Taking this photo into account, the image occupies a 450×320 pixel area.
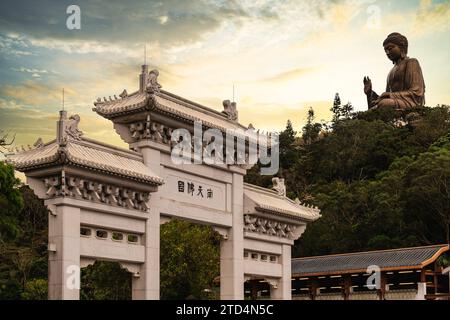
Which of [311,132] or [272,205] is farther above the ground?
[311,132]

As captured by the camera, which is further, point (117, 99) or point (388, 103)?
point (388, 103)

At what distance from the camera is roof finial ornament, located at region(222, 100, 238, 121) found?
23.4 m

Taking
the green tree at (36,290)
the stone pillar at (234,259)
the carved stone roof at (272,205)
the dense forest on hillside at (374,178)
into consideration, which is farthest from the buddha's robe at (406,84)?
the stone pillar at (234,259)

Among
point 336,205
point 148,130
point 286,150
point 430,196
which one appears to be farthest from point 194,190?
point 286,150

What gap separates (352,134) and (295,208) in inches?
1370

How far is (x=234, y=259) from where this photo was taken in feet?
74.4

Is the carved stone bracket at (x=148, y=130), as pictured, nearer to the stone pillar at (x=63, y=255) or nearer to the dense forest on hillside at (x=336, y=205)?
the stone pillar at (x=63, y=255)

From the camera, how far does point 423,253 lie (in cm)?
3406

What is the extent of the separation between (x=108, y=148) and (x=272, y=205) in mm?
6674

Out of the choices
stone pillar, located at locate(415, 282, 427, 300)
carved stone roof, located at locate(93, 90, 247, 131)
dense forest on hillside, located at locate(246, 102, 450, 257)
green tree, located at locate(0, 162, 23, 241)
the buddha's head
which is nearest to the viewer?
carved stone roof, located at locate(93, 90, 247, 131)

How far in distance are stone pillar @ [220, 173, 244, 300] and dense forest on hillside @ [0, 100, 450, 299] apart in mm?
12666

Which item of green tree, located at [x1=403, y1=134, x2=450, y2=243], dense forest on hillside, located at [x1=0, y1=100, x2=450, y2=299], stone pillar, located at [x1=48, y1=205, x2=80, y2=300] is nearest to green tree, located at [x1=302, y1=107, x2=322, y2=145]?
dense forest on hillside, located at [x1=0, y1=100, x2=450, y2=299]

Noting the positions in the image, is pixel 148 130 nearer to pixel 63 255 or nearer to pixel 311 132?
pixel 63 255

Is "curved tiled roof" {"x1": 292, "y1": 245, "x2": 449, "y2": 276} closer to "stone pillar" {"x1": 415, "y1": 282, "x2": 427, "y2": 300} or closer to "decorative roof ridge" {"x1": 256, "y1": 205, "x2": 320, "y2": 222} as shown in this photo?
"stone pillar" {"x1": 415, "y1": 282, "x2": 427, "y2": 300}
